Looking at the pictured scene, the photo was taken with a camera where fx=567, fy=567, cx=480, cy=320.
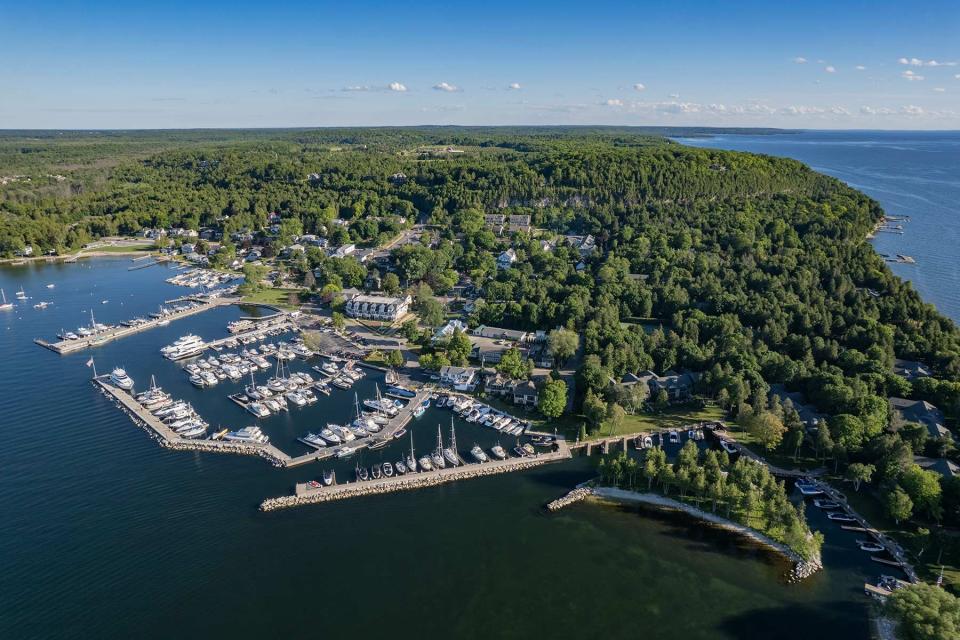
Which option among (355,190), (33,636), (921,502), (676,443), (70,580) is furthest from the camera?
(355,190)

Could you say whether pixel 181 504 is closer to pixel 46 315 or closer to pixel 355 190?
pixel 46 315

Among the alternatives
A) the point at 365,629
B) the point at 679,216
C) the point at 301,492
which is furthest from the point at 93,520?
the point at 679,216

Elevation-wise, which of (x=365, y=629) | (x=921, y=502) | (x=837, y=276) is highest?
(x=837, y=276)

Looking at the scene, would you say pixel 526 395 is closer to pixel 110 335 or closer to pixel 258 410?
pixel 258 410

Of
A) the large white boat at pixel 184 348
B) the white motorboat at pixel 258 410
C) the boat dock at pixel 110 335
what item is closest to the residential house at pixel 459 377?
the white motorboat at pixel 258 410

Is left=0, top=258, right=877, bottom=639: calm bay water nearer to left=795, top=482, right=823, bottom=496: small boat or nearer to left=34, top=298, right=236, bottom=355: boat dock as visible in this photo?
left=795, top=482, right=823, bottom=496: small boat

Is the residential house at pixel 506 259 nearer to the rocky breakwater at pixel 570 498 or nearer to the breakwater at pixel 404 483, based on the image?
the breakwater at pixel 404 483

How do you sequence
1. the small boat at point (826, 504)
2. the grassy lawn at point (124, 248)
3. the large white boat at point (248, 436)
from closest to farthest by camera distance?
1. the small boat at point (826, 504)
2. the large white boat at point (248, 436)
3. the grassy lawn at point (124, 248)
